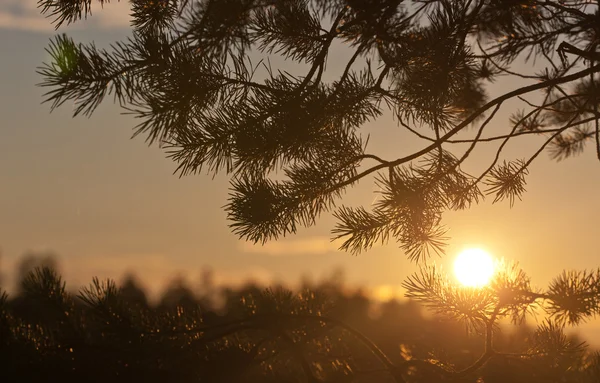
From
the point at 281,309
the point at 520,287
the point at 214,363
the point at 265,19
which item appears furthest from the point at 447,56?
the point at 214,363

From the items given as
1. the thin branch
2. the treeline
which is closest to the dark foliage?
the treeline

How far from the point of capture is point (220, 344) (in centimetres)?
210

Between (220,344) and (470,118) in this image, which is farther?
(470,118)

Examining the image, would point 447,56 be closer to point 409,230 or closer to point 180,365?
point 409,230

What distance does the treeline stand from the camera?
6.10ft

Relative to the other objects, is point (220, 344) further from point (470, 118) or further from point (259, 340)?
point (470, 118)

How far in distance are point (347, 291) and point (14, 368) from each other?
5.46 feet

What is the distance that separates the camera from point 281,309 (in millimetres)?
2160

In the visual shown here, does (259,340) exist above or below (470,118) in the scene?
below

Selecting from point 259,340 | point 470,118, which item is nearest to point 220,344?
point 259,340

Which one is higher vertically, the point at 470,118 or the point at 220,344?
the point at 470,118

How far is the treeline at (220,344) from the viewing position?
1860 millimetres

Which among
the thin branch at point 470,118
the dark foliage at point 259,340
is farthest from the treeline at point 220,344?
the thin branch at point 470,118

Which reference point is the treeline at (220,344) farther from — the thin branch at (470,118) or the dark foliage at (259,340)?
the thin branch at (470,118)
